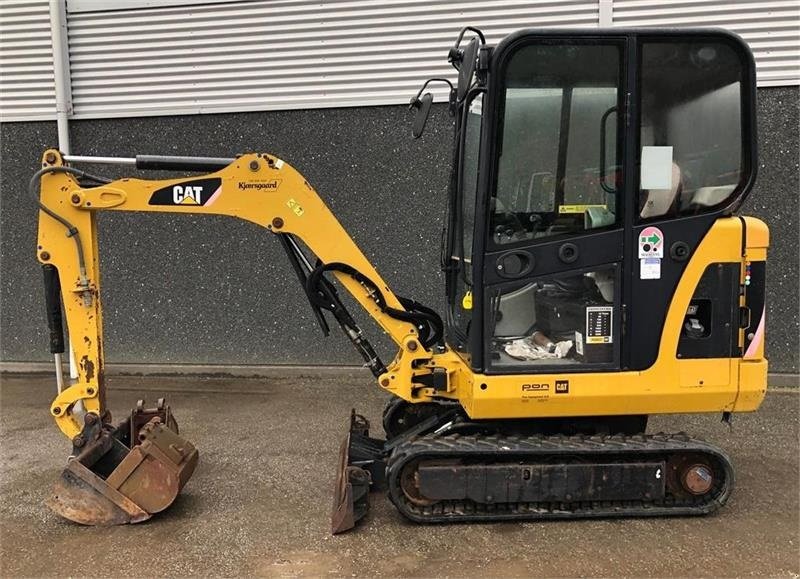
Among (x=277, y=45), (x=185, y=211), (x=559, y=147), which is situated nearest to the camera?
(x=559, y=147)

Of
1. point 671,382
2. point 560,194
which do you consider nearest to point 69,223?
point 560,194

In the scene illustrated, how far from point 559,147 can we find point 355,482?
2129 mm

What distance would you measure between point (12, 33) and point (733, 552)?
859 centimetres

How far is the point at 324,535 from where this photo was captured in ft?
10.8

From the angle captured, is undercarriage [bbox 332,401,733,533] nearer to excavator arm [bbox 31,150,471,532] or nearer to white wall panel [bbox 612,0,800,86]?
excavator arm [bbox 31,150,471,532]

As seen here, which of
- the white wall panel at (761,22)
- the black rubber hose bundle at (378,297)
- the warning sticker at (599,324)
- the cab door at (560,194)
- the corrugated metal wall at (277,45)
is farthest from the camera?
the corrugated metal wall at (277,45)

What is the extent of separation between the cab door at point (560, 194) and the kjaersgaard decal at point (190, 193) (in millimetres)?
1605

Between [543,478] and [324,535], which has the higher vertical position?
[543,478]

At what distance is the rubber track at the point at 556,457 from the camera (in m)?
3.28

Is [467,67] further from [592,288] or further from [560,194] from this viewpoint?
[592,288]

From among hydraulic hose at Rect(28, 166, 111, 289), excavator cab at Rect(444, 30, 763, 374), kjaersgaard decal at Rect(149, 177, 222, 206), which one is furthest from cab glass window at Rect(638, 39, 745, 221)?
hydraulic hose at Rect(28, 166, 111, 289)

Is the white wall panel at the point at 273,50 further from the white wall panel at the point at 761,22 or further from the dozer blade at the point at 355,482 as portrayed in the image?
the dozer blade at the point at 355,482

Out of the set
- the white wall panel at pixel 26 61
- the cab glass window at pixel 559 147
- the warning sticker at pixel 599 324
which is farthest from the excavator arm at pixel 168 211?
the white wall panel at pixel 26 61

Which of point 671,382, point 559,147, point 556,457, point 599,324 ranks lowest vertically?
point 556,457
